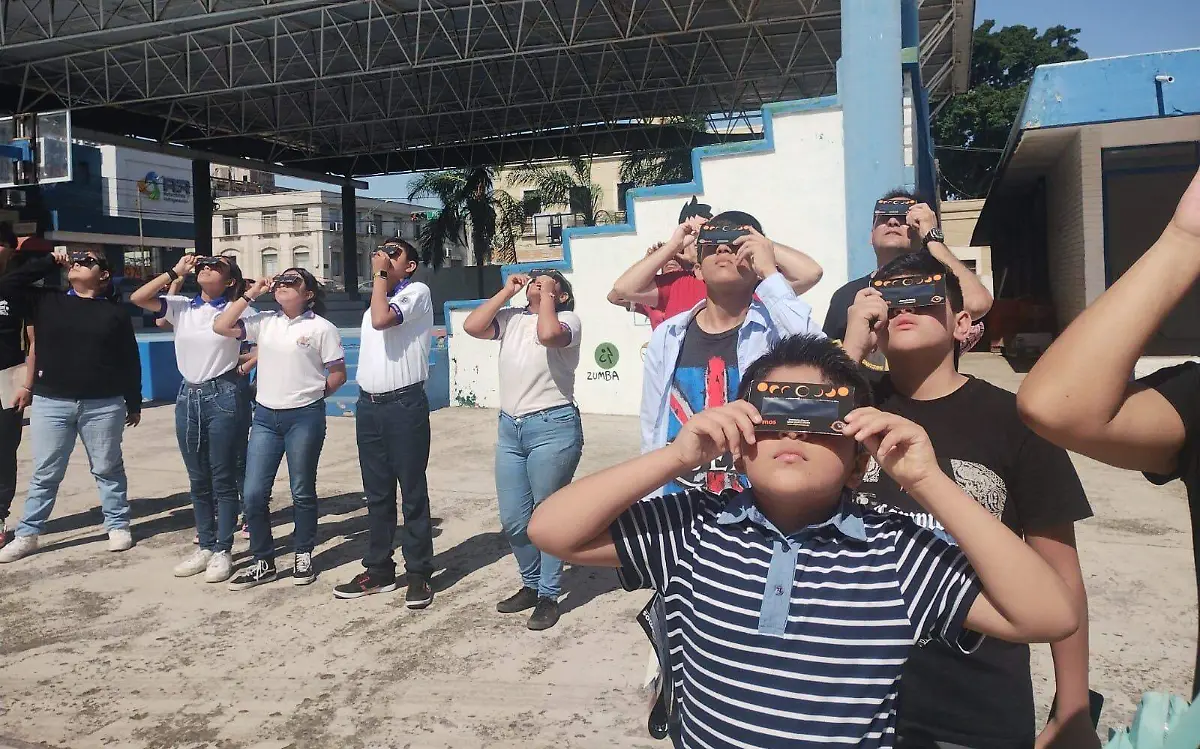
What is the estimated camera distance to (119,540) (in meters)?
5.35

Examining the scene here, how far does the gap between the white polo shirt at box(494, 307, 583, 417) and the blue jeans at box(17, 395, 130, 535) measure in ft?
9.58

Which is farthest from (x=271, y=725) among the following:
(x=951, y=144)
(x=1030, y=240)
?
(x=951, y=144)

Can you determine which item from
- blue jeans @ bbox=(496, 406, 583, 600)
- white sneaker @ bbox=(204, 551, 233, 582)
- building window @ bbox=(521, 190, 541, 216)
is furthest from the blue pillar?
building window @ bbox=(521, 190, 541, 216)

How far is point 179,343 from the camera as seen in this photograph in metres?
4.96

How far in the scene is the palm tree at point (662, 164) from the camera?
24.1 meters

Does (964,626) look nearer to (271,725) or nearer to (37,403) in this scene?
(271,725)

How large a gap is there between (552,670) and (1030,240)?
17837mm

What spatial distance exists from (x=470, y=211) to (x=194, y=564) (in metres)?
25.1

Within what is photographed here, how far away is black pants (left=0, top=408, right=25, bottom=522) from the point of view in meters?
5.39

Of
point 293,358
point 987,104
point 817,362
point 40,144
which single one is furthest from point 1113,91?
point 987,104

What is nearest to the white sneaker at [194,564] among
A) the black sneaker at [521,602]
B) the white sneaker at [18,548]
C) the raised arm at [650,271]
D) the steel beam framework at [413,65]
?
the white sneaker at [18,548]

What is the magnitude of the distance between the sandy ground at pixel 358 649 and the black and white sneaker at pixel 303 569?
0.28ft

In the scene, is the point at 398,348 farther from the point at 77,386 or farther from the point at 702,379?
the point at 77,386

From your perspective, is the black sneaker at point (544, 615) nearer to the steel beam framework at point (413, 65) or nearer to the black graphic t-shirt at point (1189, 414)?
the black graphic t-shirt at point (1189, 414)
